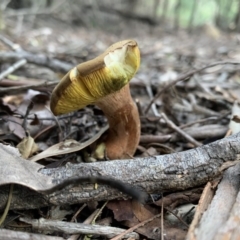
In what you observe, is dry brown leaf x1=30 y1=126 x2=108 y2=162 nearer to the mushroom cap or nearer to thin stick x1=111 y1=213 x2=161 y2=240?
the mushroom cap

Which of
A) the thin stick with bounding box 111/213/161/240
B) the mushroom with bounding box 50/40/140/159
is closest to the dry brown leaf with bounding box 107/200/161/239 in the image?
the thin stick with bounding box 111/213/161/240

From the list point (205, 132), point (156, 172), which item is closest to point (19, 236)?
point (156, 172)

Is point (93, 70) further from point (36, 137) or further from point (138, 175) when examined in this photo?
point (36, 137)

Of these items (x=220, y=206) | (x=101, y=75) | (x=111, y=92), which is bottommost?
(x=220, y=206)

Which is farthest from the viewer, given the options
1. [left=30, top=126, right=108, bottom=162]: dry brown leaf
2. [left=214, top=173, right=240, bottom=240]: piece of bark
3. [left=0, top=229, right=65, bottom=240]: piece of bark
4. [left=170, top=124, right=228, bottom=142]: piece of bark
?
[left=170, top=124, right=228, bottom=142]: piece of bark

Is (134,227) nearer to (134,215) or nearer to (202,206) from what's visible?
(134,215)

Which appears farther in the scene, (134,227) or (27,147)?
(27,147)
